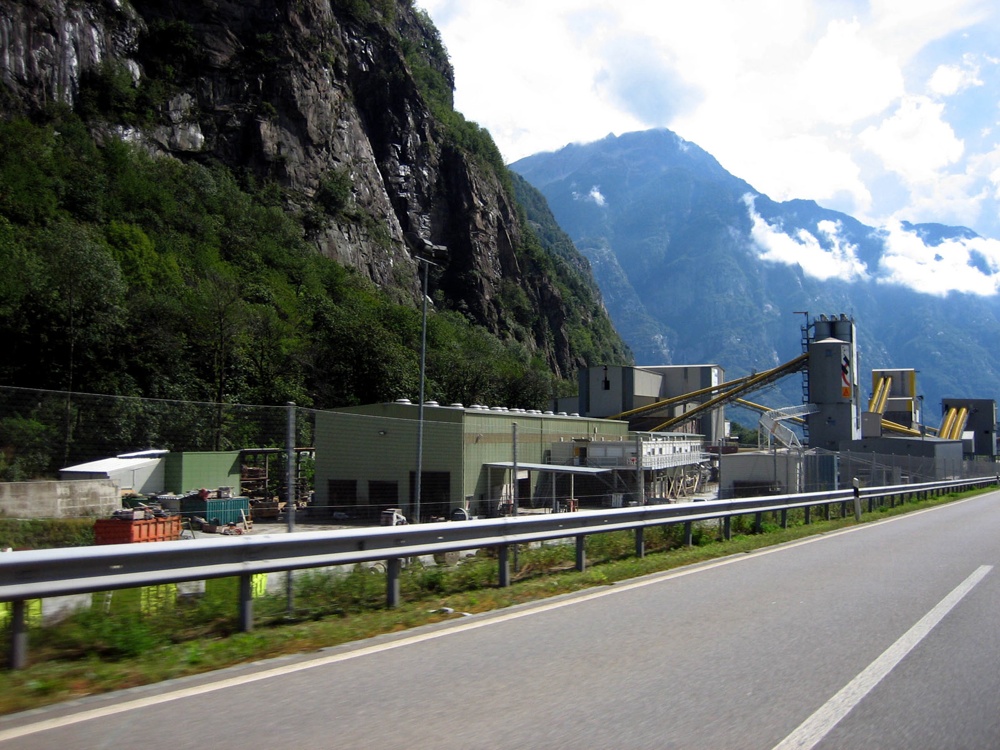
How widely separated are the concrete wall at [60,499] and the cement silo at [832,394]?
60.6 metres

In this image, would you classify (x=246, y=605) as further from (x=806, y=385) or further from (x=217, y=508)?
(x=806, y=385)

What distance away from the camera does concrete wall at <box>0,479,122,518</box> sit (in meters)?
7.68

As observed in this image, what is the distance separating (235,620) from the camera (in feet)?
24.4

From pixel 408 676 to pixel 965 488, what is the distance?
1928 inches

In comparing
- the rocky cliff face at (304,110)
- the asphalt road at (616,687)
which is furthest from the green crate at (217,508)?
the rocky cliff face at (304,110)

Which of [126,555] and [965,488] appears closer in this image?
[126,555]

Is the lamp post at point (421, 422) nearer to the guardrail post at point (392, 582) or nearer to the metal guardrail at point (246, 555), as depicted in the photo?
the metal guardrail at point (246, 555)

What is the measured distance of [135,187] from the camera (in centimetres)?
7925

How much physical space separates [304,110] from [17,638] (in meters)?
103

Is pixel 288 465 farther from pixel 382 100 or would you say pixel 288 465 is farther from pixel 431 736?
pixel 382 100

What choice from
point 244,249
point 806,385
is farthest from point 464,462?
point 244,249

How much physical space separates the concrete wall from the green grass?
1123mm

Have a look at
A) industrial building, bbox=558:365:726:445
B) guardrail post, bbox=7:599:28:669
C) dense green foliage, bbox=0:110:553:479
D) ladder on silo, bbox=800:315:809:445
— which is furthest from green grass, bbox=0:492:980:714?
industrial building, bbox=558:365:726:445

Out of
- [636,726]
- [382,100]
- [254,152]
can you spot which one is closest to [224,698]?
[636,726]
